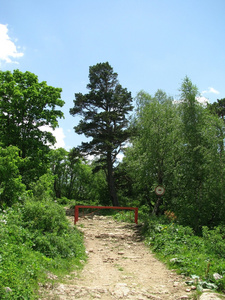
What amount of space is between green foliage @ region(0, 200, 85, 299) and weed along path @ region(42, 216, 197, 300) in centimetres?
48

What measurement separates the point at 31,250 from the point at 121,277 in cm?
246

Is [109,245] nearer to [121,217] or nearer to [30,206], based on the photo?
[30,206]

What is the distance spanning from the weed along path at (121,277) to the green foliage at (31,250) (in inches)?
18.7

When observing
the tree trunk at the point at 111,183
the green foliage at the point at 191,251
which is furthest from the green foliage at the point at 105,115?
the green foliage at the point at 191,251

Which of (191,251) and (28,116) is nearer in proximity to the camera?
(191,251)

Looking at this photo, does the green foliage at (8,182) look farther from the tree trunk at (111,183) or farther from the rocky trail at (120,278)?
the tree trunk at (111,183)

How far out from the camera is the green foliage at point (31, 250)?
4.48 m

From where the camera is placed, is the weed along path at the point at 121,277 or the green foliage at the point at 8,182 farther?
the green foliage at the point at 8,182

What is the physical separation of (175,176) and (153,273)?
25.4ft

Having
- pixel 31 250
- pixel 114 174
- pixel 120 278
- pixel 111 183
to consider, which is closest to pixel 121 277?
pixel 120 278

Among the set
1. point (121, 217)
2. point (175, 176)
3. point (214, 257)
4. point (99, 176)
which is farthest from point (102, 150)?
point (214, 257)

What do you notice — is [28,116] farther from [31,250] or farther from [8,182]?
[31,250]

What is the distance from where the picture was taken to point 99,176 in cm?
3619

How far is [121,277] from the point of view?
22.0 ft
